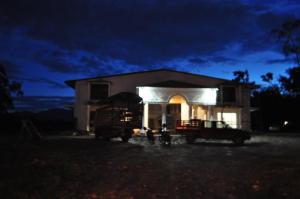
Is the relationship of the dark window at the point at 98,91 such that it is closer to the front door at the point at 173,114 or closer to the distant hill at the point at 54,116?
the distant hill at the point at 54,116

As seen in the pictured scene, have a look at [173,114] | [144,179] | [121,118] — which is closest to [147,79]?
[173,114]

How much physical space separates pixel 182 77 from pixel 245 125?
858cm

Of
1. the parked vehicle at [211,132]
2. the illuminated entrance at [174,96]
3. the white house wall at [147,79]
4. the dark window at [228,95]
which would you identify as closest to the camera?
the parked vehicle at [211,132]

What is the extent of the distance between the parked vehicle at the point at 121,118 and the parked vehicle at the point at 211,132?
134 inches

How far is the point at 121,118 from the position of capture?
813 inches

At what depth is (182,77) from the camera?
109 ft

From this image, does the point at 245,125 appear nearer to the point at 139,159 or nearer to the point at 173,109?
the point at 173,109

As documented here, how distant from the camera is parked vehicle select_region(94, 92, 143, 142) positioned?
20.5 m

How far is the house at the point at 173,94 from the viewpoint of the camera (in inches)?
1136

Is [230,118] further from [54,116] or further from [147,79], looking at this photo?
[54,116]

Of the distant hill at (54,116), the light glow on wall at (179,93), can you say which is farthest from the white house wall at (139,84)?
the distant hill at (54,116)

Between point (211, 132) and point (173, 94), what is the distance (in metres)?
9.01

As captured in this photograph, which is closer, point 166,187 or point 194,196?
point 194,196

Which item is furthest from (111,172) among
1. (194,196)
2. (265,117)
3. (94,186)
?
(265,117)
